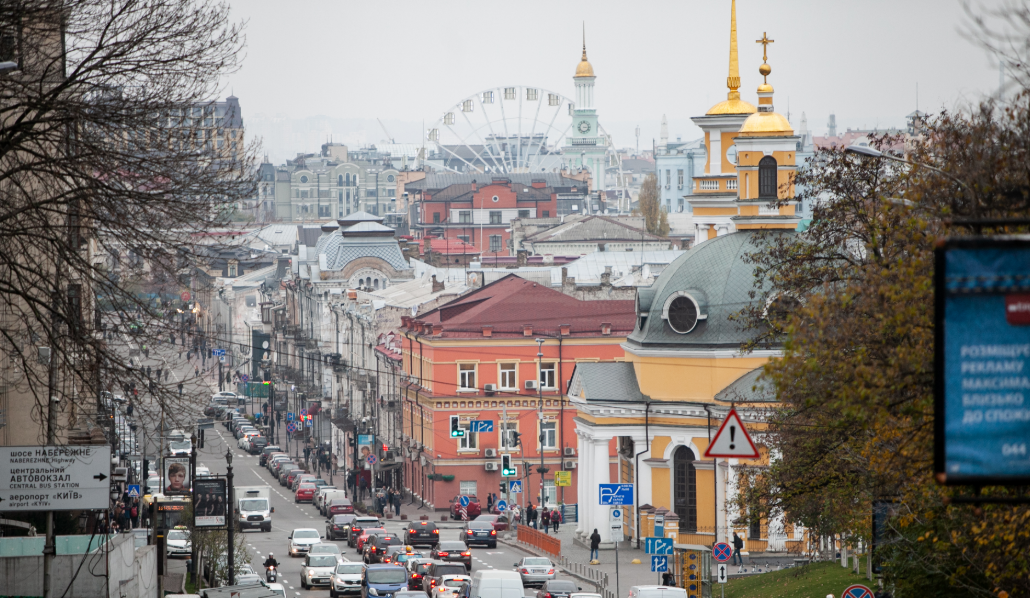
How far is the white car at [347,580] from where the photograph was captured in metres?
46.9

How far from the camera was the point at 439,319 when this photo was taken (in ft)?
270

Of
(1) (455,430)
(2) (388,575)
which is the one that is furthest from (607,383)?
(1) (455,430)

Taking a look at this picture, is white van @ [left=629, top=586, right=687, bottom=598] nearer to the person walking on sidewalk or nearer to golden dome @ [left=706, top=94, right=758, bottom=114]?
the person walking on sidewalk

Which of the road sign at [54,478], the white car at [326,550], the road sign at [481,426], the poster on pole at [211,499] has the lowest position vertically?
the white car at [326,550]

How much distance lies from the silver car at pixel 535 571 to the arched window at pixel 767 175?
19.4 metres

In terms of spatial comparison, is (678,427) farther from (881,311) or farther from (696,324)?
(881,311)

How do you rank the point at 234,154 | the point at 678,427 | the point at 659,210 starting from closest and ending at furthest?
1. the point at 234,154
2. the point at 678,427
3. the point at 659,210

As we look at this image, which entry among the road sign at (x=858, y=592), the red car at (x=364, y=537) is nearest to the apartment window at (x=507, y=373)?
the red car at (x=364, y=537)

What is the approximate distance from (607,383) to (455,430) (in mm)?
19838

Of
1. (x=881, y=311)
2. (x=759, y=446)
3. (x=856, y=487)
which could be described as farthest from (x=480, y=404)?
(x=881, y=311)

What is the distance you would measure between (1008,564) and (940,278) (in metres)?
8.45

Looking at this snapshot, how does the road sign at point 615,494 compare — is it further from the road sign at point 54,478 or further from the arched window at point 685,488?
the road sign at point 54,478

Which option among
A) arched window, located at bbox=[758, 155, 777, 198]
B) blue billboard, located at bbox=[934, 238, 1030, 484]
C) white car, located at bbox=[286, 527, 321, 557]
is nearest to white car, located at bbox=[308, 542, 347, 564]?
white car, located at bbox=[286, 527, 321, 557]

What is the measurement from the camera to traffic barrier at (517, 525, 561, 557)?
190ft
